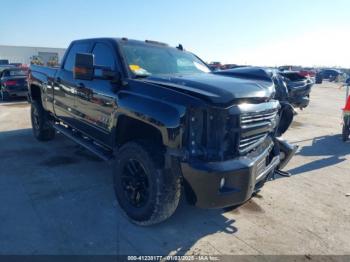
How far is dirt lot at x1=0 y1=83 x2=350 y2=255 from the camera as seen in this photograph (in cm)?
311

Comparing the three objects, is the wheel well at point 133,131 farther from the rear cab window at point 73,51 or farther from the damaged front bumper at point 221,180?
the rear cab window at point 73,51

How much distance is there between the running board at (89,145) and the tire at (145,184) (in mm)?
595

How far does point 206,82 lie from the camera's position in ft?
10.7

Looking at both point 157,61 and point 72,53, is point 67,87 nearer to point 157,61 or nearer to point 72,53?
point 72,53

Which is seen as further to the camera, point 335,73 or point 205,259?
point 335,73

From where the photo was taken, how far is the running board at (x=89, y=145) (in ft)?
13.9

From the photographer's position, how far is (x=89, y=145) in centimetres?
467

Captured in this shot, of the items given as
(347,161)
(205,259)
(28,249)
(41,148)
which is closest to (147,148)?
(205,259)

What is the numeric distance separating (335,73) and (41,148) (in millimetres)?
52096

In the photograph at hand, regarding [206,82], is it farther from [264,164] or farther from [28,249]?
Answer: [28,249]

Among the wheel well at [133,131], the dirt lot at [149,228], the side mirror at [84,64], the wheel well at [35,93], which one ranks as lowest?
the dirt lot at [149,228]

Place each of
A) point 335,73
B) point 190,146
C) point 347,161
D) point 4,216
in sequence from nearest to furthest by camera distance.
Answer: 1. point 190,146
2. point 4,216
3. point 347,161
4. point 335,73

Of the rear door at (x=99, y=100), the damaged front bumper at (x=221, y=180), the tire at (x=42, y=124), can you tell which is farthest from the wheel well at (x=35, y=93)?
the damaged front bumper at (x=221, y=180)

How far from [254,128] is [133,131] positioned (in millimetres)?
1425
